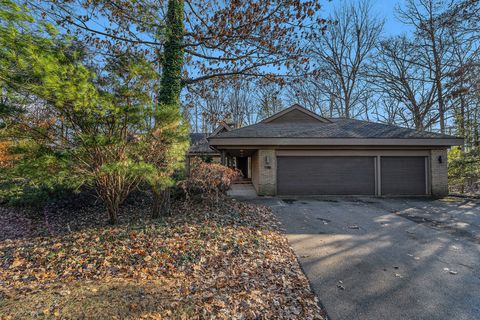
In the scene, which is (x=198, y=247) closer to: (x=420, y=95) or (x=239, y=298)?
(x=239, y=298)

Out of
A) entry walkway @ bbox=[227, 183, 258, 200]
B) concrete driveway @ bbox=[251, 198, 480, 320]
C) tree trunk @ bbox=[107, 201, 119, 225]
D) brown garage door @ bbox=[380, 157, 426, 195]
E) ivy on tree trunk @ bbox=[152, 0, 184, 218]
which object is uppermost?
ivy on tree trunk @ bbox=[152, 0, 184, 218]

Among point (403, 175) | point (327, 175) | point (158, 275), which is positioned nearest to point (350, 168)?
point (327, 175)

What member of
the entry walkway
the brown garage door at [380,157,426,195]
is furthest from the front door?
the brown garage door at [380,157,426,195]

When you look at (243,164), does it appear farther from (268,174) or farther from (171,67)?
(171,67)

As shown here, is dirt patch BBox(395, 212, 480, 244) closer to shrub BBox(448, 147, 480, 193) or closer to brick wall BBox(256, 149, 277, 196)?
brick wall BBox(256, 149, 277, 196)

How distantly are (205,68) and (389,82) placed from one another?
1854cm

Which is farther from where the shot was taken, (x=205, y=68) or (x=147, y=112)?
(x=205, y=68)

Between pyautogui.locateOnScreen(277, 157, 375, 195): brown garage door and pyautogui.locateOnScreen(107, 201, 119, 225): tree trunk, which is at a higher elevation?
pyautogui.locateOnScreen(277, 157, 375, 195): brown garage door

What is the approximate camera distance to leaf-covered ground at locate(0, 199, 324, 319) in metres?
2.35

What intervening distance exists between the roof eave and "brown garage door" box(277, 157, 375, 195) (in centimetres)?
81

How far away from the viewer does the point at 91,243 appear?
4.31m

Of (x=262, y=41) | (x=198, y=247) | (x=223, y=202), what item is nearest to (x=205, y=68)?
(x=262, y=41)

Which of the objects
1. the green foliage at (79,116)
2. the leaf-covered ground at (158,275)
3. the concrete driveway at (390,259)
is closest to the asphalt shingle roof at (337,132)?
the concrete driveway at (390,259)

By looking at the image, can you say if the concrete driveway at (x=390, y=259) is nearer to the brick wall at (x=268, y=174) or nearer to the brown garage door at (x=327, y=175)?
the brick wall at (x=268, y=174)
